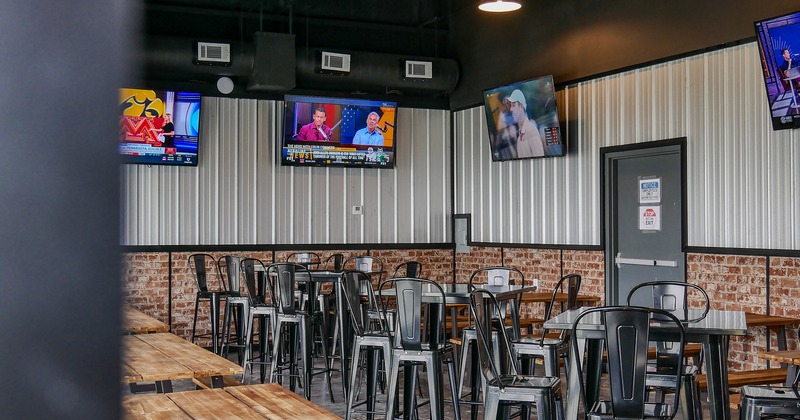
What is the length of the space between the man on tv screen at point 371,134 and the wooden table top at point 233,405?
723cm

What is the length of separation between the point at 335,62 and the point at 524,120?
2.30 metres

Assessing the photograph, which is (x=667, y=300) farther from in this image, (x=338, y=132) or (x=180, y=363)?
(x=338, y=132)

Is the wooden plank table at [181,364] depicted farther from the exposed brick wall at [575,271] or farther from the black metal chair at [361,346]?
the black metal chair at [361,346]

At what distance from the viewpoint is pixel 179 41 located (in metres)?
9.23

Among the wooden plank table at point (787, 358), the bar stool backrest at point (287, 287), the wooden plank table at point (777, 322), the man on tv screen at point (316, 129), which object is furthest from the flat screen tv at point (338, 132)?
the wooden plank table at point (787, 358)

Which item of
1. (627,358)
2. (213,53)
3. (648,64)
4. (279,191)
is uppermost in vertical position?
(213,53)

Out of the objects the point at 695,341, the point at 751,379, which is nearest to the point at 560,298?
the point at 751,379

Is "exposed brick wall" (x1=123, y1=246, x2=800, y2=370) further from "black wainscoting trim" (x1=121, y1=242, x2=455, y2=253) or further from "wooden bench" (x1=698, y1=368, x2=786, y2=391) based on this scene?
"wooden bench" (x1=698, y1=368, x2=786, y2=391)

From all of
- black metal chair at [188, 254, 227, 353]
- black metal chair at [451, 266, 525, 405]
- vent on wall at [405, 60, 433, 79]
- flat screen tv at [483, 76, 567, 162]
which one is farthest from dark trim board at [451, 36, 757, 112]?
black metal chair at [188, 254, 227, 353]

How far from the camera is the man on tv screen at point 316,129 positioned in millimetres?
10219

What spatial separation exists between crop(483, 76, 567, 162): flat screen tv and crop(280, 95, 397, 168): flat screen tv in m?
1.41

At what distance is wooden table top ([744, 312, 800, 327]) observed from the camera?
5945 millimetres

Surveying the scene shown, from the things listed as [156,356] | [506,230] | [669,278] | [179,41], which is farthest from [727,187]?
[179,41]

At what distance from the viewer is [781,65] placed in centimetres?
626
